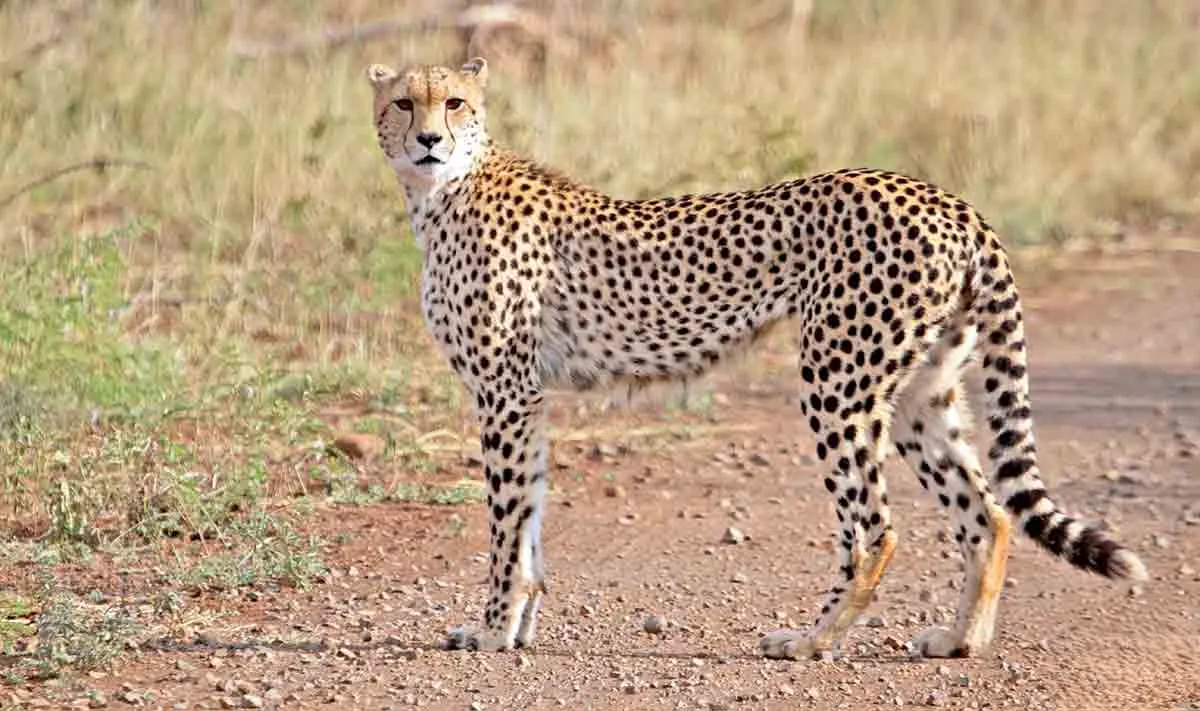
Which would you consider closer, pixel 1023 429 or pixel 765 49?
pixel 1023 429

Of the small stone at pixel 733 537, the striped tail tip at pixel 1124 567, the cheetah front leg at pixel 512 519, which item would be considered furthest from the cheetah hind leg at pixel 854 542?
the small stone at pixel 733 537

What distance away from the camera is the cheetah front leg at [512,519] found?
18.2 ft

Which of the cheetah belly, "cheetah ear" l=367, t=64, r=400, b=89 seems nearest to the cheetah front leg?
the cheetah belly

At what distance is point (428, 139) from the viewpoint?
579cm

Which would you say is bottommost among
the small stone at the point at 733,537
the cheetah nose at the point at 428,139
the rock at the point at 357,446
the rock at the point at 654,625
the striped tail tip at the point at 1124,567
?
the small stone at the point at 733,537

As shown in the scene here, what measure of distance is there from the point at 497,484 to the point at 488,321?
43 cm

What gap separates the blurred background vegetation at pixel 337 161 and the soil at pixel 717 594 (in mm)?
445

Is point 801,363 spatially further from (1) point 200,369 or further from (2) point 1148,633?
(1) point 200,369

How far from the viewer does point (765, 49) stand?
45.0ft

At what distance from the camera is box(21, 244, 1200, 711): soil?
5.16 metres

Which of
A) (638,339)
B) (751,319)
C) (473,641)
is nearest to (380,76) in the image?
(638,339)

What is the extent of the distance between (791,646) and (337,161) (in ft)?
15.7

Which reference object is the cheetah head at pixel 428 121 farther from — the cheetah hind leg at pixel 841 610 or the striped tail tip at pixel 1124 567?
the striped tail tip at pixel 1124 567

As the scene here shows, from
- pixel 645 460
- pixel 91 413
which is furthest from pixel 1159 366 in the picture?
pixel 91 413
